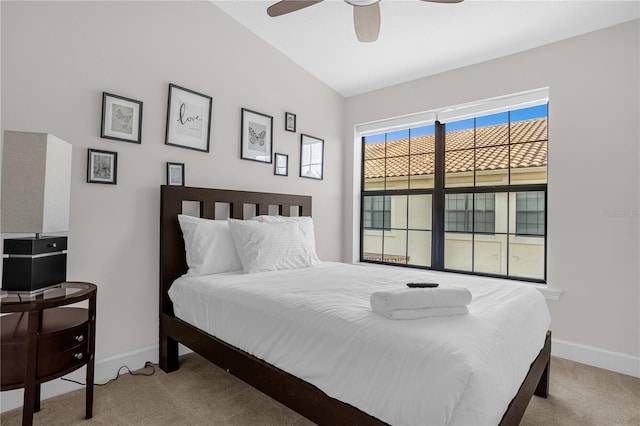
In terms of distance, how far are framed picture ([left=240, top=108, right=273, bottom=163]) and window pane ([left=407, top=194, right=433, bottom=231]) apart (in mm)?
1622

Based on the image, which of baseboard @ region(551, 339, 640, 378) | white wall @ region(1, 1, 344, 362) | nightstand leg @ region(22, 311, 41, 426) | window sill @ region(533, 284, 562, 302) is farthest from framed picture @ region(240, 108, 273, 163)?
baseboard @ region(551, 339, 640, 378)

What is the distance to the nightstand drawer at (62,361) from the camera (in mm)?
1556

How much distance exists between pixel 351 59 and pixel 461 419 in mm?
3160

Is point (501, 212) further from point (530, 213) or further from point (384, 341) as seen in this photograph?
point (384, 341)

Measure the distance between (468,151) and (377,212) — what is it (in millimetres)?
1195

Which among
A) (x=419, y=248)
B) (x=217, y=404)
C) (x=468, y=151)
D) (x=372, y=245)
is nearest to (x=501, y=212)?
(x=468, y=151)

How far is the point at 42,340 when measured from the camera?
155cm

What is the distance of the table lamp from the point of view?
5.06 feet

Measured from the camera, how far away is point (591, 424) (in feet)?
6.05

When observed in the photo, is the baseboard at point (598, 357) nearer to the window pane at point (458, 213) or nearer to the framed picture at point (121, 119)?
the window pane at point (458, 213)

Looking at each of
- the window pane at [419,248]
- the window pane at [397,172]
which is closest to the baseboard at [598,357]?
the window pane at [419,248]

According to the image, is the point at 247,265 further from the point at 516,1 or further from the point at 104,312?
the point at 516,1

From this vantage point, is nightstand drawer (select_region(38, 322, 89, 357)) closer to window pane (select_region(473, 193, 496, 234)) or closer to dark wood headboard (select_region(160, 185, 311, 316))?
dark wood headboard (select_region(160, 185, 311, 316))

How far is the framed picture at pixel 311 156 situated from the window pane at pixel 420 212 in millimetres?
1066
